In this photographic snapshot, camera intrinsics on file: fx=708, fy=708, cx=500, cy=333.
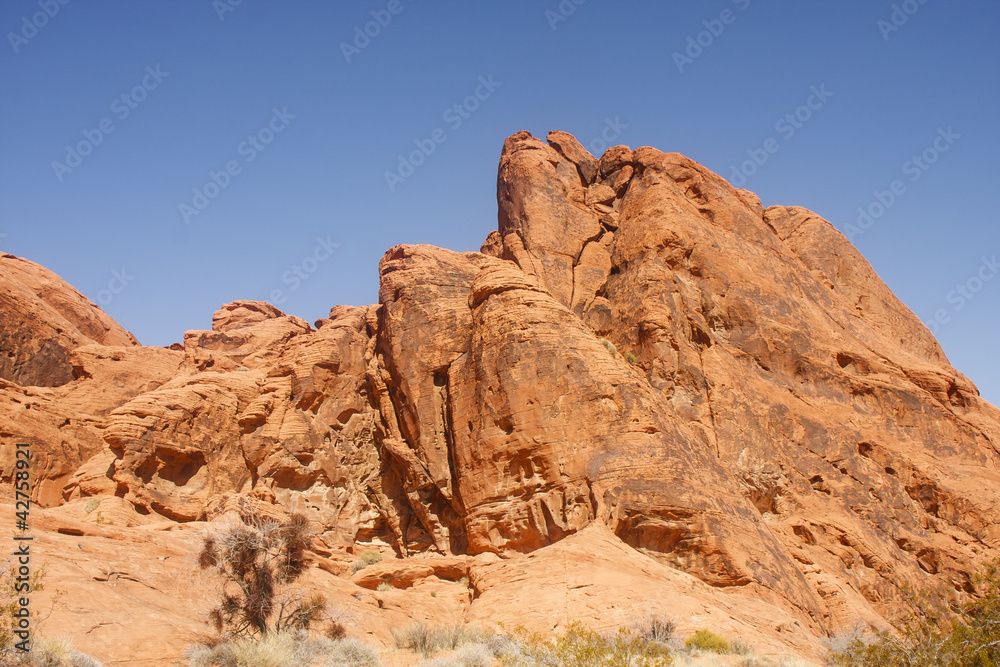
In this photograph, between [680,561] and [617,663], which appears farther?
[680,561]

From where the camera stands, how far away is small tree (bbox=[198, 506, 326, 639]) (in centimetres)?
1534

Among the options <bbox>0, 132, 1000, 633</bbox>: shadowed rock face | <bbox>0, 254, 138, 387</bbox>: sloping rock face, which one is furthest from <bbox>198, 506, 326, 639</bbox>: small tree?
<bbox>0, 254, 138, 387</bbox>: sloping rock face

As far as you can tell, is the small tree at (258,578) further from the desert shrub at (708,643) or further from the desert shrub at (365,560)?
the desert shrub at (708,643)

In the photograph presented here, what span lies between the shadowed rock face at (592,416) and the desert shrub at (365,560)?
48.6 inches

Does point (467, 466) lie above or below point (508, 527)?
above

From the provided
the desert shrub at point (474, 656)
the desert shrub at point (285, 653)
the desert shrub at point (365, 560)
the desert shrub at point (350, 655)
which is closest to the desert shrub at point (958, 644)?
the desert shrub at point (474, 656)

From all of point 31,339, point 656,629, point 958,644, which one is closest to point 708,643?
point 656,629

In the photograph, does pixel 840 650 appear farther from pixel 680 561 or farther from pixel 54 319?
pixel 54 319

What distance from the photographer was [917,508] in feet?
91.0

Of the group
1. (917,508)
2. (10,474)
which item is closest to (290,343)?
(10,474)

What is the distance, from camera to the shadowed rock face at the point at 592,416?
Result: 72.0 ft

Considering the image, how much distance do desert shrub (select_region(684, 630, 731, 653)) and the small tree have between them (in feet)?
27.4

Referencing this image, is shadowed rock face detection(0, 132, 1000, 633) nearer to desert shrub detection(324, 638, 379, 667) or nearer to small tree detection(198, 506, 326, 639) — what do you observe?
small tree detection(198, 506, 326, 639)

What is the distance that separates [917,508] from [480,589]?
18.7 meters
